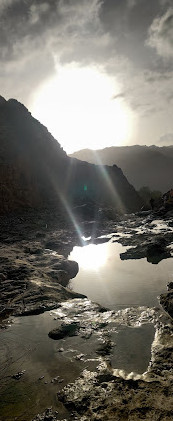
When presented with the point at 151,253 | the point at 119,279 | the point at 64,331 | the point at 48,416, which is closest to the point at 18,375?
the point at 48,416

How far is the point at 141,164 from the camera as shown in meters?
184

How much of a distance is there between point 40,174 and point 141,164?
5799 inches

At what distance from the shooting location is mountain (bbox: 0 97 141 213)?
36.6 metres

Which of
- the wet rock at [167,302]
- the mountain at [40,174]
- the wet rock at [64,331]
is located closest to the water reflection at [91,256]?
the wet rock at [167,302]

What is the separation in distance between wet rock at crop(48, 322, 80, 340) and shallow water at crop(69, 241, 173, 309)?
7.91 feet

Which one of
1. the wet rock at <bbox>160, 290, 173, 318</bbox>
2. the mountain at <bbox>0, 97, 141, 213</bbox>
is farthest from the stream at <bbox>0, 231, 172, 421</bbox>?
the mountain at <bbox>0, 97, 141, 213</bbox>

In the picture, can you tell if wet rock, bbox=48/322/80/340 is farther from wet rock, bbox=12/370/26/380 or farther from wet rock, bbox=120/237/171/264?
wet rock, bbox=120/237/171/264

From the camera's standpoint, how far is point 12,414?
14.5 feet

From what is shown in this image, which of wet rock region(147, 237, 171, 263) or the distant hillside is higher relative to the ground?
the distant hillside

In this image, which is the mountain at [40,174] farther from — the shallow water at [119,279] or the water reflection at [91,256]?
the shallow water at [119,279]

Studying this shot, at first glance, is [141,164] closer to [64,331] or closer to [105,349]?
[64,331]

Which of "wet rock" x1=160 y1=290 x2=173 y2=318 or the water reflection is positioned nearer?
"wet rock" x1=160 y1=290 x2=173 y2=318

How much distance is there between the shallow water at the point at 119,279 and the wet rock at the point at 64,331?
2.41 m

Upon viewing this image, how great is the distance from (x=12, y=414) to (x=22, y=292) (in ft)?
17.4
